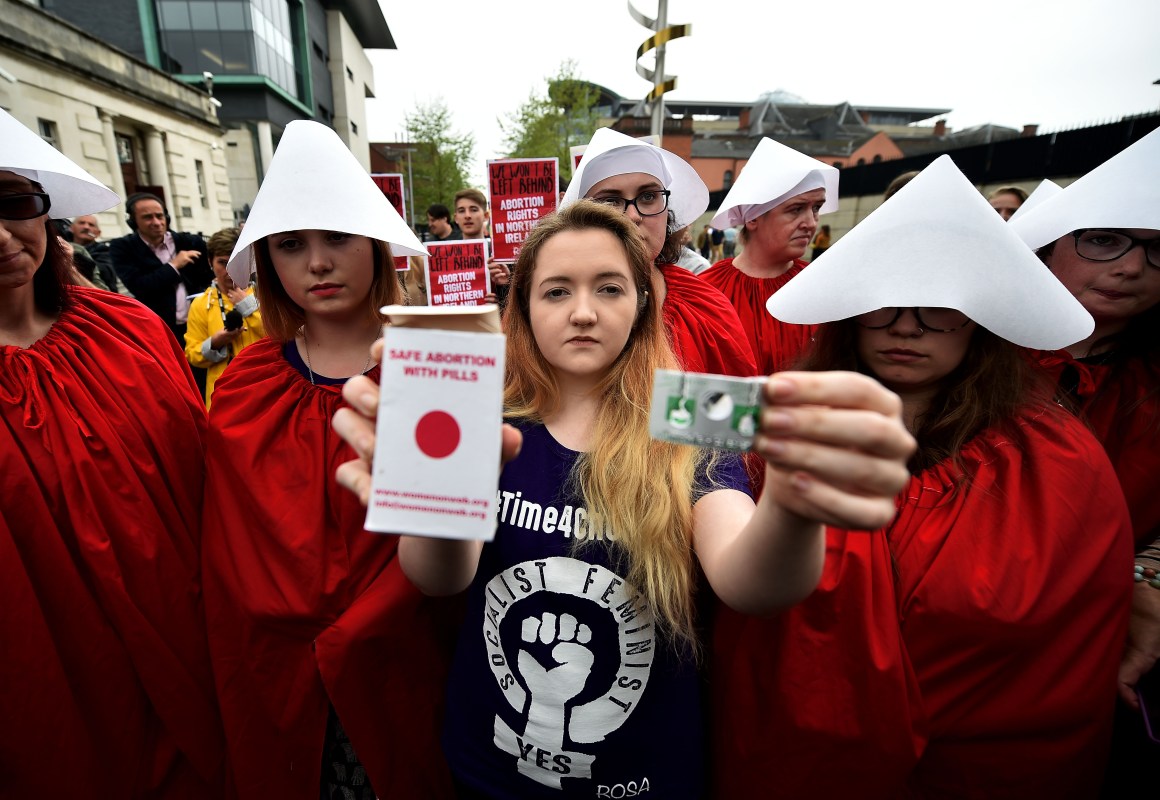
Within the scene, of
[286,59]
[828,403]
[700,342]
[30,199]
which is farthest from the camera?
[286,59]

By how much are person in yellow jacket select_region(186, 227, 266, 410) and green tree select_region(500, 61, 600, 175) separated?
16.8m

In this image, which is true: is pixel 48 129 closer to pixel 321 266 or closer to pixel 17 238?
pixel 17 238

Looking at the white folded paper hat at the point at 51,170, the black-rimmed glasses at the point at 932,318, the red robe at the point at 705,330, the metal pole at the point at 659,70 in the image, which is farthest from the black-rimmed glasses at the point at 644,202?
the metal pole at the point at 659,70

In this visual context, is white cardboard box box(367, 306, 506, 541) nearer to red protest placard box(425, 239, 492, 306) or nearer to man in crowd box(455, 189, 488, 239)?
red protest placard box(425, 239, 492, 306)

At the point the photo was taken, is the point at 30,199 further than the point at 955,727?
Yes

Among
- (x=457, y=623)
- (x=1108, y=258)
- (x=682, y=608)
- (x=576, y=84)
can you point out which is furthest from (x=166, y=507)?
(x=576, y=84)

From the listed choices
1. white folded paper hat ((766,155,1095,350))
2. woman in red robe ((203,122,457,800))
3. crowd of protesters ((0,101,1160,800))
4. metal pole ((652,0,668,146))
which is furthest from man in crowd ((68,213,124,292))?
white folded paper hat ((766,155,1095,350))

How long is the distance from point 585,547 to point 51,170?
2.00 metres

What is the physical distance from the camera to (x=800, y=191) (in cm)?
315

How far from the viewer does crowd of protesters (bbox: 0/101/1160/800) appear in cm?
133

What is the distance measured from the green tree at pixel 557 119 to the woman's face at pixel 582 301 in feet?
62.2

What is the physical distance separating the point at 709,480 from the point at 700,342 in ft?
3.25

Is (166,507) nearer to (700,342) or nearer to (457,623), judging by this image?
(457,623)

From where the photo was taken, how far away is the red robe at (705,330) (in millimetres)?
2174
